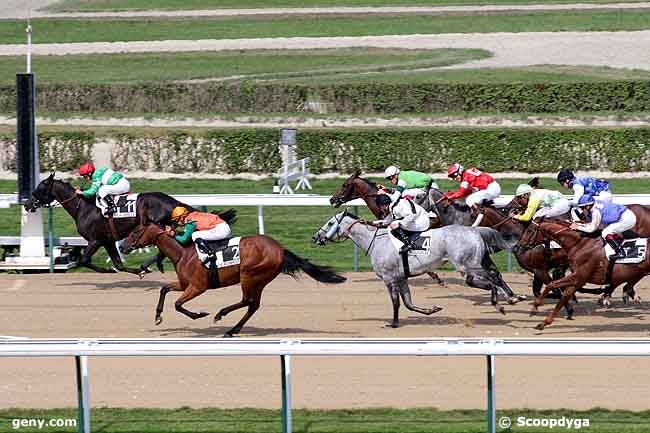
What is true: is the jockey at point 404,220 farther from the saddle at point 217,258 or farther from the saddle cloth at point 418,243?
the saddle at point 217,258

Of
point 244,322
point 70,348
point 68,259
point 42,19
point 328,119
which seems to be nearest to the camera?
point 70,348

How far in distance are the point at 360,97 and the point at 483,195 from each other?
12.7 metres

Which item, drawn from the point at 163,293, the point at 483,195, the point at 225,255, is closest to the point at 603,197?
the point at 483,195

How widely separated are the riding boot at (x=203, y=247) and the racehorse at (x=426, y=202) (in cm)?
291

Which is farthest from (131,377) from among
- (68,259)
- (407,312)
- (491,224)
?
(68,259)

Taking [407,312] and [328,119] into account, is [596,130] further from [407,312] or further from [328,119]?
[407,312]

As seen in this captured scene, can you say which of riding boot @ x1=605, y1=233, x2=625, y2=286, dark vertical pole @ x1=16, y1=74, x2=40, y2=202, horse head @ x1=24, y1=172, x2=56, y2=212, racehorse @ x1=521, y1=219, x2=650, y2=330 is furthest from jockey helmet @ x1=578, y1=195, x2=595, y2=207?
dark vertical pole @ x1=16, y1=74, x2=40, y2=202

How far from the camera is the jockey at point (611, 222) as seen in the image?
11.7 meters

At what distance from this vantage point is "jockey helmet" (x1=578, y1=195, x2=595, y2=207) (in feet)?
39.3

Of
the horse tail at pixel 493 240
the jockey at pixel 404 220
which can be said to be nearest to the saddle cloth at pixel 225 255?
the jockey at pixel 404 220

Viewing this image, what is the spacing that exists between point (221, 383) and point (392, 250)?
2744 mm

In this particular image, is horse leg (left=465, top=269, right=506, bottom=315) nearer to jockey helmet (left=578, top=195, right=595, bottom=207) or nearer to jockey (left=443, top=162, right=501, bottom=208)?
jockey helmet (left=578, top=195, right=595, bottom=207)

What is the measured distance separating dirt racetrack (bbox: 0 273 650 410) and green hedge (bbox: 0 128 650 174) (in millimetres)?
7812

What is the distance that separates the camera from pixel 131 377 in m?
10.1
